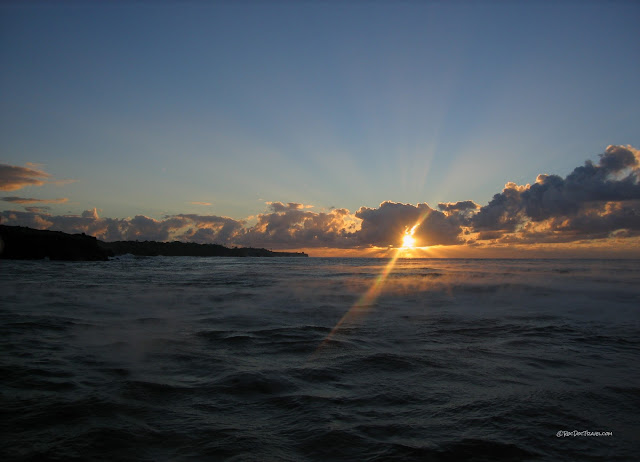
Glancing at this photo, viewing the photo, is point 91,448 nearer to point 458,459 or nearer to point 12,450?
point 12,450

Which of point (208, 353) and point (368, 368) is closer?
point (368, 368)

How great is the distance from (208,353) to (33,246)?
207 ft

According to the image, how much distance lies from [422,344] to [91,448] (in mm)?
6323

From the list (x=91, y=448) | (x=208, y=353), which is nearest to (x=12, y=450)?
(x=91, y=448)

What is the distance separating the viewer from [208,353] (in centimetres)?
705

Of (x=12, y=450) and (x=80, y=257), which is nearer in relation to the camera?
(x=12, y=450)

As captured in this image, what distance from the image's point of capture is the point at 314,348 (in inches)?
300

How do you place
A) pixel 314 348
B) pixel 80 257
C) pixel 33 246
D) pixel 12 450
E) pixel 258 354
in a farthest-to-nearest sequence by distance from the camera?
pixel 80 257, pixel 33 246, pixel 314 348, pixel 258 354, pixel 12 450

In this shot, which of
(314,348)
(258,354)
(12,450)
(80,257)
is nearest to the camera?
(12,450)

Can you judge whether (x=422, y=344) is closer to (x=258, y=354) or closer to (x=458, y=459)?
(x=258, y=354)

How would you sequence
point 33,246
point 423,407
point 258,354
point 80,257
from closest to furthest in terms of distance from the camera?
1. point 423,407
2. point 258,354
3. point 33,246
4. point 80,257

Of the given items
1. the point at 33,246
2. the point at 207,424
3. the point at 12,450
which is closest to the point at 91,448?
the point at 12,450

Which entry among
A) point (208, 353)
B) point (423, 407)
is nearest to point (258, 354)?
point (208, 353)

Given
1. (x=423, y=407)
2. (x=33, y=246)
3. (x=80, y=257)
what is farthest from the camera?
(x=80, y=257)
